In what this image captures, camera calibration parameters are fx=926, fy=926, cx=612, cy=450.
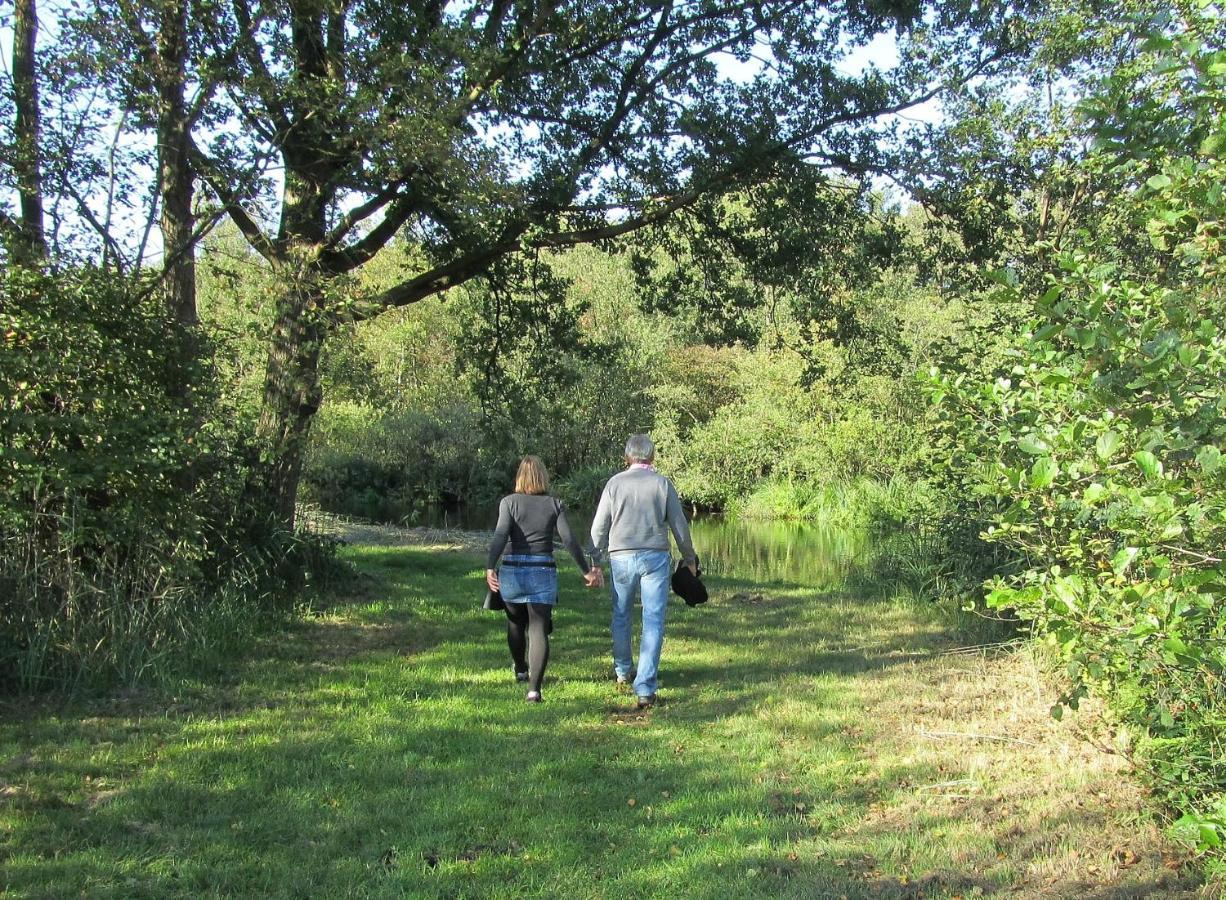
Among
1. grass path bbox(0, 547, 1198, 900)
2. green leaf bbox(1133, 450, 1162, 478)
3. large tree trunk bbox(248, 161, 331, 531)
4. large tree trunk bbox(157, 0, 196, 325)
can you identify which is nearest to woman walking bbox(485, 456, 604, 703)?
grass path bbox(0, 547, 1198, 900)

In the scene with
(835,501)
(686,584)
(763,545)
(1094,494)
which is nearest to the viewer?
(1094,494)

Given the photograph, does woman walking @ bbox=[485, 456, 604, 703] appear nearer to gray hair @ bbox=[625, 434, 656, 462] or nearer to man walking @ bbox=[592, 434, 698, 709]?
man walking @ bbox=[592, 434, 698, 709]

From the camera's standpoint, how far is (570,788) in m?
4.79

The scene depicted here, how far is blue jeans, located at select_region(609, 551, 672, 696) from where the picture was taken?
630cm

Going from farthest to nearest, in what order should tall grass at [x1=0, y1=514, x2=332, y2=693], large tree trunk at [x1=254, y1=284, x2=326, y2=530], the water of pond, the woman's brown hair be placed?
the water of pond < large tree trunk at [x1=254, y1=284, x2=326, y2=530] < the woman's brown hair < tall grass at [x1=0, y1=514, x2=332, y2=693]

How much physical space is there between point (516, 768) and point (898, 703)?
277 centimetres

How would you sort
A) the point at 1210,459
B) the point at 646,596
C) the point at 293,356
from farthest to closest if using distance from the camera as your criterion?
1. the point at 293,356
2. the point at 646,596
3. the point at 1210,459

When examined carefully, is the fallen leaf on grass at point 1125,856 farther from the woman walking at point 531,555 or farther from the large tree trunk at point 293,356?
the large tree trunk at point 293,356

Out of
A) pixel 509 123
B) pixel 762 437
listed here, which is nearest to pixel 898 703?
pixel 509 123

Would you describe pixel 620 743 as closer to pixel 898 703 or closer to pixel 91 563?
pixel 898 703

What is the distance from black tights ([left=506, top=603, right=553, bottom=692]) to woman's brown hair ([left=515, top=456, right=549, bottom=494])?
819mm

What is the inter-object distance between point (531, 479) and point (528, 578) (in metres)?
0.72

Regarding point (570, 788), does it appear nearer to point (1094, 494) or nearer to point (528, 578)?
point (528, 578)

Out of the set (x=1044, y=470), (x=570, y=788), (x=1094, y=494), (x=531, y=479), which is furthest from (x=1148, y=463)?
(x=531, y=479)
